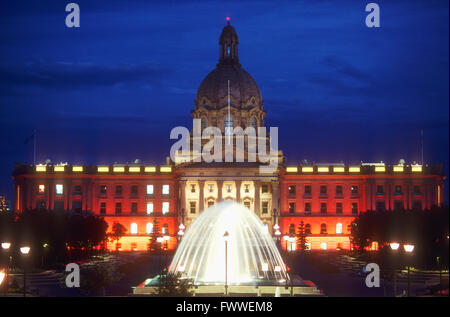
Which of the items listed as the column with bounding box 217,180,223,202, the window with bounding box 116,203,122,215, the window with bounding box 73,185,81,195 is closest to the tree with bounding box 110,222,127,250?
the window with bounding box 116,203,122,215

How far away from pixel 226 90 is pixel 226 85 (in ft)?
3.09

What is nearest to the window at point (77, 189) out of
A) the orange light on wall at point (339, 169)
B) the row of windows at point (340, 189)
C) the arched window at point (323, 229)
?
the row of windows at point (340, 189)

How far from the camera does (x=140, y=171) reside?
397 feet

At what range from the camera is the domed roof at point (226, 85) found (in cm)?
12712

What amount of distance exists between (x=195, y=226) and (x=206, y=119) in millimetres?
31287

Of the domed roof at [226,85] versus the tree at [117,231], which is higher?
the domed roof at [226,85]

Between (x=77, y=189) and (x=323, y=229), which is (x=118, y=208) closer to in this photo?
(x=77, y=189)

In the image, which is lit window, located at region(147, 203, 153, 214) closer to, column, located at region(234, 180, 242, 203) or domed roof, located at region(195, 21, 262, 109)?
column, located at region(234, 180, 242, 203)

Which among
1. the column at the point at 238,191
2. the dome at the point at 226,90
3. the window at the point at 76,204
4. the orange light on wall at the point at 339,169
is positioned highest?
the dome at the point at 226,90

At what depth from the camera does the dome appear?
126938 mm

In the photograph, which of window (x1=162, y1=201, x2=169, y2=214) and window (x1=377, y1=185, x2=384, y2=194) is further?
window (x1=377, y1=185, x2=384, y2=194)

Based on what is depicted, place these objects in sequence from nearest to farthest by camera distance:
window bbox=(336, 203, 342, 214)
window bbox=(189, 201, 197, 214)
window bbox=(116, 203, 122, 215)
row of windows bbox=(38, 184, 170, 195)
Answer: window bbox=(189, 201, 197, 214)
window bbox=(336, 203, 342, 214)
window bbox=(116, 203, 122, 215)
row of windows bbox=(38, 184, 170, 195)

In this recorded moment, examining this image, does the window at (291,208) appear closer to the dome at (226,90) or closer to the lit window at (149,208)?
the dome at (226,90)
